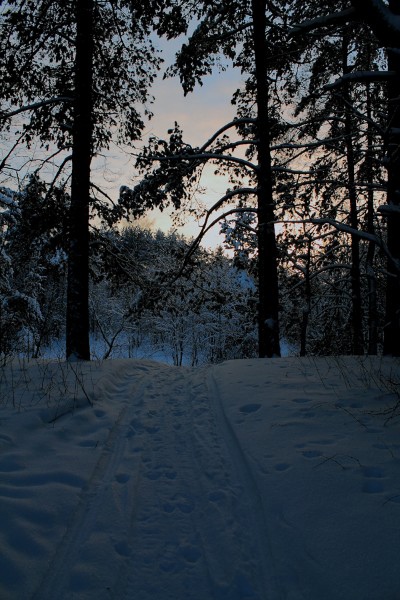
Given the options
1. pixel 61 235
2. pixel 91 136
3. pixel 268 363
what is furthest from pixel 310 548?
pixel 91 136

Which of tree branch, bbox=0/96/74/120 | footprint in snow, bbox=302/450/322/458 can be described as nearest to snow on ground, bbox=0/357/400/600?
footprint in snow, bbox=302/450/322/458

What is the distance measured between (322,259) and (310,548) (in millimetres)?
10082

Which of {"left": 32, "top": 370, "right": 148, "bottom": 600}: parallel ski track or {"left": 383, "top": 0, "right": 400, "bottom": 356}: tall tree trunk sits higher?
{"left": 383, "top": 0, "right": 400, "bottom": 356}: tall tree trunk

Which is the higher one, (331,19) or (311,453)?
(331,19)

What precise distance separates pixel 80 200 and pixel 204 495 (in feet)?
23.2

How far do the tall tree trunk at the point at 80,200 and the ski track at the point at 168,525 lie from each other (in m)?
4.20

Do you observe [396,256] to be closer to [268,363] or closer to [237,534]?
[268,363]

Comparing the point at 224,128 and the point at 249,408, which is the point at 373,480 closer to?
the point at 249,408

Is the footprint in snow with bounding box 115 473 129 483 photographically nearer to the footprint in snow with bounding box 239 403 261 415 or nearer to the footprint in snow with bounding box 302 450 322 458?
the footprint in snow with bounding box 302 450 322 458

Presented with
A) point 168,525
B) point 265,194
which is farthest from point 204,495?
point 265,194

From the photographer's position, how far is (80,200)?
809 centimetres

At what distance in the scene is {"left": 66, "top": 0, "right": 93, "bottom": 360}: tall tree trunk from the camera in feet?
26.1

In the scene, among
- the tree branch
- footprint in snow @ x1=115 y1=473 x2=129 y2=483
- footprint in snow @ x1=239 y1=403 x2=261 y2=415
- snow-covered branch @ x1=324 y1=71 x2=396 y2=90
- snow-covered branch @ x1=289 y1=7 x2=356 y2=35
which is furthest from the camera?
the tree branch

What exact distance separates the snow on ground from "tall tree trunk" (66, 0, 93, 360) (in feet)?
9.59
